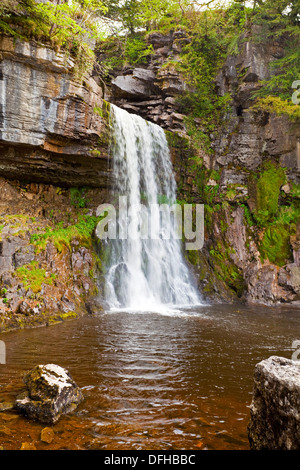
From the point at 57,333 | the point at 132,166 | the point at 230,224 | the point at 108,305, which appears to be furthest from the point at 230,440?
the point at 230,224

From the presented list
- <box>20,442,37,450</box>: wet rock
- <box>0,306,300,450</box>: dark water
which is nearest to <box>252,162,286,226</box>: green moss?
<box>0,306,300,450</box>: dark water

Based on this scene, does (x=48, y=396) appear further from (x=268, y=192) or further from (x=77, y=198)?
(x=268, y=192)

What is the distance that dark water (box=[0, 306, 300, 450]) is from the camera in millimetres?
2859

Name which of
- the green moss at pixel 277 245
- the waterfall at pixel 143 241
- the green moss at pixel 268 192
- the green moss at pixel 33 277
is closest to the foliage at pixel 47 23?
the waterfall at pixel 143 241

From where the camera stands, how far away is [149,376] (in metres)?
4.46

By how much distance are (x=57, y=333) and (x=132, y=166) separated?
8.27 meters

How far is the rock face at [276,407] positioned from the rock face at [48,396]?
1.87m

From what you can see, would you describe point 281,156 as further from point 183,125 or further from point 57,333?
point 57,333

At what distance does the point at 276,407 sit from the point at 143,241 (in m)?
10.7

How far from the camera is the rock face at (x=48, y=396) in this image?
310 centimetres

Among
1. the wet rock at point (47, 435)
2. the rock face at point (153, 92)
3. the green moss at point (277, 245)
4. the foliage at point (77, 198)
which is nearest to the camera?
the wet rock at point (47, 435)

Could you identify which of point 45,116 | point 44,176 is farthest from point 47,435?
point 44,176

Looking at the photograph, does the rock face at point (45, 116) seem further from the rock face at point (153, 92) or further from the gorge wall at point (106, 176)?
the rock face at point (153, 92)

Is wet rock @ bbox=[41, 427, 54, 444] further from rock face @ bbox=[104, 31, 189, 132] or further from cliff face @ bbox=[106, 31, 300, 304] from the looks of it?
rock face @ bbox=[104, 31, 189, 132]
